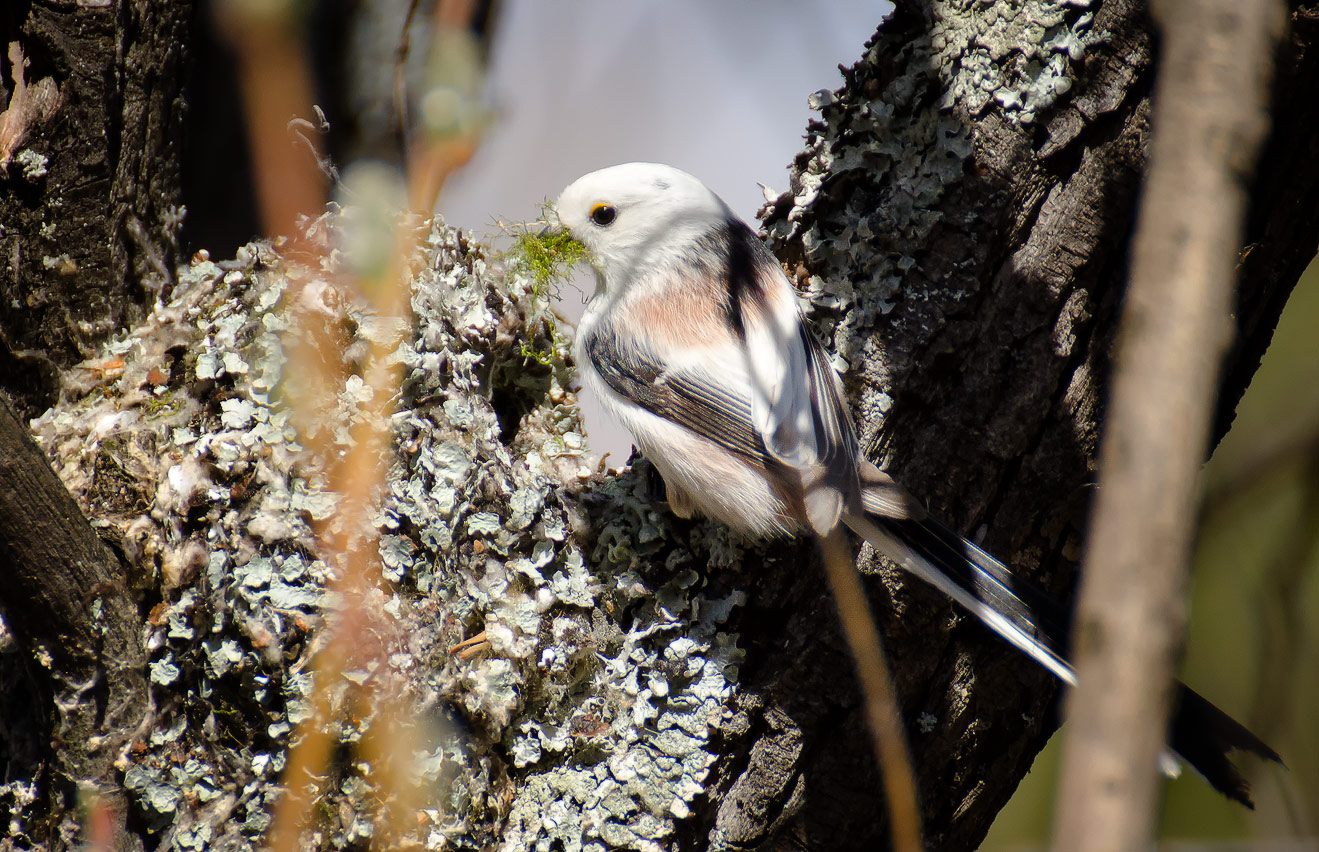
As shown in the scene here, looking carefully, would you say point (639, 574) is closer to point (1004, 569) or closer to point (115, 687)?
point (1004, 569)

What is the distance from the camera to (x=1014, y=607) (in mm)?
1234

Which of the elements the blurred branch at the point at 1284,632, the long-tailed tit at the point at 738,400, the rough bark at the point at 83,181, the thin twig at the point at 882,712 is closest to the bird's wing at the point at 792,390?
the long-tailed tit at the point at 738,400

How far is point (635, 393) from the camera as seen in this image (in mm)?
1605

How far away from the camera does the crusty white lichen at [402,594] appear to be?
1.22m

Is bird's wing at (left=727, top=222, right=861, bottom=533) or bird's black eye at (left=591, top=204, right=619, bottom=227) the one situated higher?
bird's black eye at (left=591, top=204, right=619, bottom=227)

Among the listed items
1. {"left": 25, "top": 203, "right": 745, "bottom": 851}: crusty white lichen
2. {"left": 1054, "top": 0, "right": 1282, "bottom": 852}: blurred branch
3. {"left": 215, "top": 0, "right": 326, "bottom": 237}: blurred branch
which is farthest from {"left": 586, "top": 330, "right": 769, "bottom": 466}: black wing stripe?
{"left": 1054, "top": 0, "right": 1282, "bottom": 852}: blurred branch

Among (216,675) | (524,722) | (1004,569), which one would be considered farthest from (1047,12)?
(216,675)

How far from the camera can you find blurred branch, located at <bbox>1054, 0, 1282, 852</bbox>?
1.07 ft

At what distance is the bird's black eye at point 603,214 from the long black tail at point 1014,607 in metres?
0.83

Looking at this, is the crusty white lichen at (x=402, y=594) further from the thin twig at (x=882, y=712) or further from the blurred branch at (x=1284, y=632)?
the blurred branch at (x=1284, y=632)

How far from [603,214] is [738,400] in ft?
1.72

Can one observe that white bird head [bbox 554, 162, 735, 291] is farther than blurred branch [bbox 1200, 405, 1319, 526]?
Yes

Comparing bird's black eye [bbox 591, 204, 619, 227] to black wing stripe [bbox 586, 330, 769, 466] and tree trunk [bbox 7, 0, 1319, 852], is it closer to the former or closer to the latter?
black wing stripe [bbox 586, 330, 769, 466]

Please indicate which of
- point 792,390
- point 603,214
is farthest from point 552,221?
point 792,390
